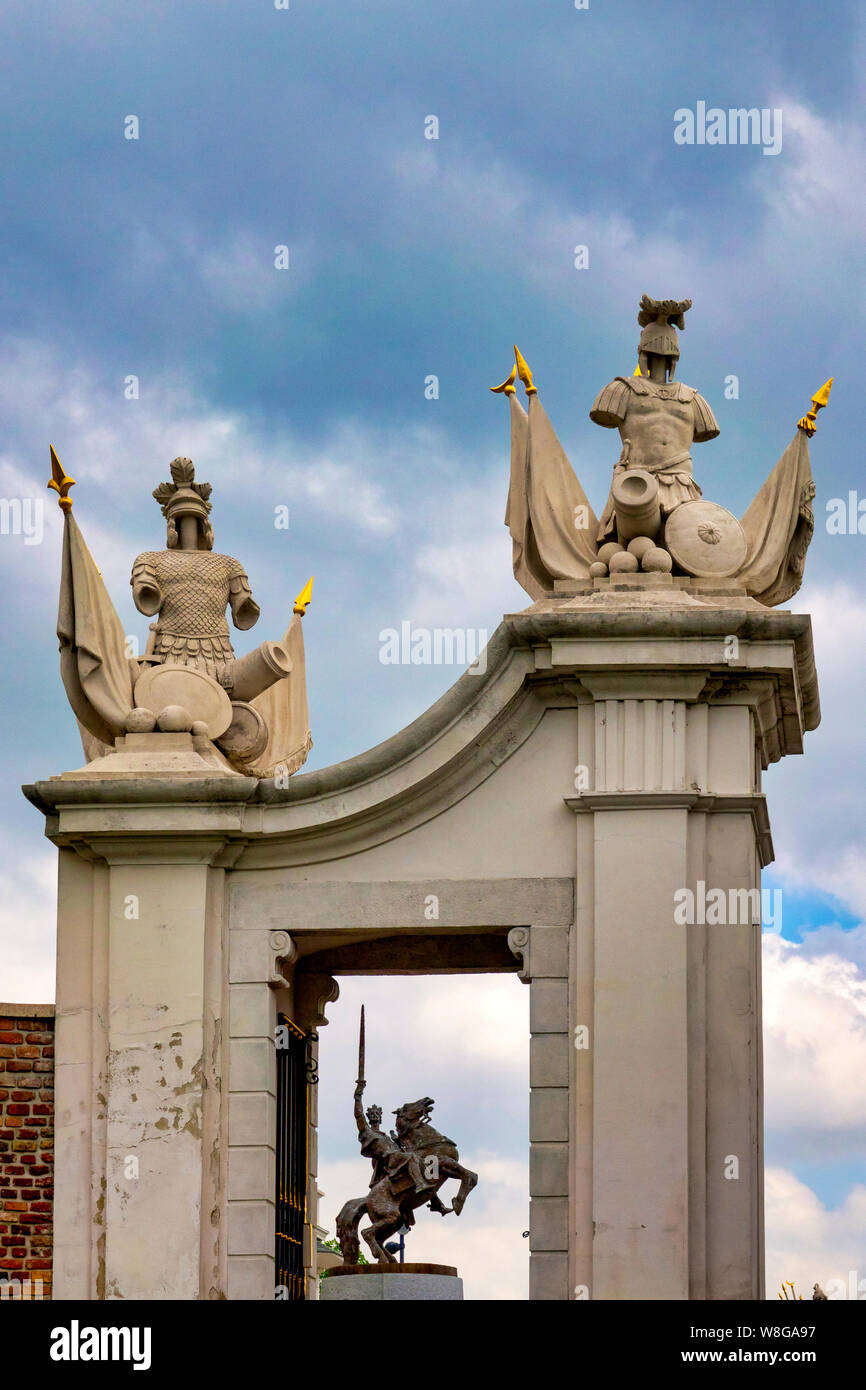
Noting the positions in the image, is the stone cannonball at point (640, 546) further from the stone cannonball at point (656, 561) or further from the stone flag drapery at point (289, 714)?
the stone flag drapery at point (289, 714)

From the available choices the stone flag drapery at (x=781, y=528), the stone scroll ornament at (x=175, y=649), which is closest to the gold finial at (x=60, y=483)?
the stone scroll ornament at (x=175, y=649)

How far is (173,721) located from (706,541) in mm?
3900

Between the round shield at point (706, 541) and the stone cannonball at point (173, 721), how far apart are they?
357cm

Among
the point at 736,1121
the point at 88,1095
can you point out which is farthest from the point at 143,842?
the point at 736,1121

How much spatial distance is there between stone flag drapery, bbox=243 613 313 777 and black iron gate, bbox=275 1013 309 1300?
7.10 feet

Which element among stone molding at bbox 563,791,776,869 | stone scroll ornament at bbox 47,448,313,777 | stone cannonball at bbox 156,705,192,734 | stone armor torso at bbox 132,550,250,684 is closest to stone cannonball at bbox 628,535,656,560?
Answer: stone molding at bbox 563,791,776,869

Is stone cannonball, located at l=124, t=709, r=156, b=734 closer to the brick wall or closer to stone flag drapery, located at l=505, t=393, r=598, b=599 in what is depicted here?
the brick wall

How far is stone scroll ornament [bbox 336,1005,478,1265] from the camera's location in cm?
1780

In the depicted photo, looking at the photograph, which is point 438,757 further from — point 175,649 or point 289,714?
point 289,714

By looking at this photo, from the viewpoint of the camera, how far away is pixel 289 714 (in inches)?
790

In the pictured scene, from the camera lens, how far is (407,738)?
17.7 m
